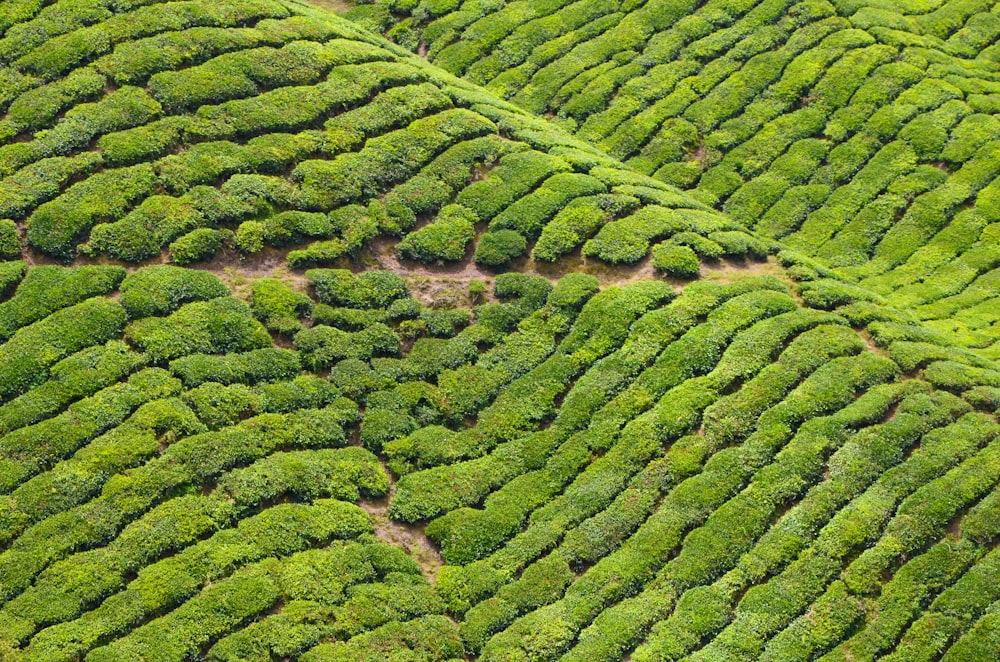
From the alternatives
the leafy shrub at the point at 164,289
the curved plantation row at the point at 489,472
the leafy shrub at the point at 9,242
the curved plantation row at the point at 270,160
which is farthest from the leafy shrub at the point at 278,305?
the leafy shrub at the point at 9,242

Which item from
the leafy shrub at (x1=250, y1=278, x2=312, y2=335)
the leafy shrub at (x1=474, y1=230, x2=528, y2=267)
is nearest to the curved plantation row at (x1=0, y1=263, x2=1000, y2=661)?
the leafy shrub at (x1=250, y1=278, x2=312, y2=335)

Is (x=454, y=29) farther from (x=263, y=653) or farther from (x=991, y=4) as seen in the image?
(x=263, y=653)

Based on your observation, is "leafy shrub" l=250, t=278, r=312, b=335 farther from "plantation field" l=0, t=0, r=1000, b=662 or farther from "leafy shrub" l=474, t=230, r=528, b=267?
"leafy shrub" l=474, t=230, r=528, b=267

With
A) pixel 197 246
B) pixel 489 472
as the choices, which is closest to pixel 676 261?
pixel 489 472

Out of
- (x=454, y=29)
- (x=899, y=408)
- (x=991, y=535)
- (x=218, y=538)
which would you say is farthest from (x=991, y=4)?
(x=218, y=538)

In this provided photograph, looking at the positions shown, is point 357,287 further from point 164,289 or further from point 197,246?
point 164,289

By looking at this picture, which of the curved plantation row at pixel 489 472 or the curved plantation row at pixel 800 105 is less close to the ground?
the curved plantation row at pixel 800 105

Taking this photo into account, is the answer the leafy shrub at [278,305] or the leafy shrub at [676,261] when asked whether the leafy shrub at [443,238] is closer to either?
the leafy shrub at [278,305]
